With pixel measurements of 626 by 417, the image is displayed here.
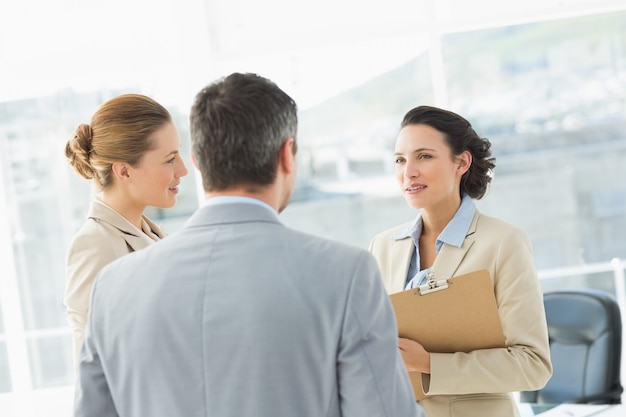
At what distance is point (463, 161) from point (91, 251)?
1.05 m

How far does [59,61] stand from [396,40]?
7.44ft

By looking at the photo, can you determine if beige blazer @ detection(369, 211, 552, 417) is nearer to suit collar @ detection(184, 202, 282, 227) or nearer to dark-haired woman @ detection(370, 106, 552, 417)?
dark-haired woman @ detection(370, 106, 552, 417)

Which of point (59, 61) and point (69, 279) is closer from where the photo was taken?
point (69, 279)

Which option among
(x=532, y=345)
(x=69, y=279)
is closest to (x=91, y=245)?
(x=69, y=279)

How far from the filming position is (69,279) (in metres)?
1.81

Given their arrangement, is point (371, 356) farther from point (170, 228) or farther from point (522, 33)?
point (522, 33)

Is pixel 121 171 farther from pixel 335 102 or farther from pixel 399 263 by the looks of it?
pixel 335 102

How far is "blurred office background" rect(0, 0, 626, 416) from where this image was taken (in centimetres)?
491

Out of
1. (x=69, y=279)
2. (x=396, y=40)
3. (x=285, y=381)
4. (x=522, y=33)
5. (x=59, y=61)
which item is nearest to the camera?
(x=285, y=381)

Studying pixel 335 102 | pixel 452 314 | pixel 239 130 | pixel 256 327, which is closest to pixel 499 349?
pixel 452 314

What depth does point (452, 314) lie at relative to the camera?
1.81 m

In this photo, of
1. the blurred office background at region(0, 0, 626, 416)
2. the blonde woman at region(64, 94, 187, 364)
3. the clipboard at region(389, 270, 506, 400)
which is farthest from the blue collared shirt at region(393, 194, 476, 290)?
the blurred office background at region(0, 0, 626, 416)

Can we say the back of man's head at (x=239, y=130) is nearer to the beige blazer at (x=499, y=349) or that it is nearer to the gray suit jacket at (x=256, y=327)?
the gray suit jacket at (x=256, y=327)

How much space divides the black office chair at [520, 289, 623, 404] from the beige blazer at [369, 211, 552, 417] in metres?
1.23
